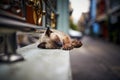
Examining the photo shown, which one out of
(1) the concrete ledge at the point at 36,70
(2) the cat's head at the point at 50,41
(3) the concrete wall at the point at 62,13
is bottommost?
(1) the concrete ledge at the point at 36,70

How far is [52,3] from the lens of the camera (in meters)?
1.48

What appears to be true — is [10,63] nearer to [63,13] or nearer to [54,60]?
[54,60]

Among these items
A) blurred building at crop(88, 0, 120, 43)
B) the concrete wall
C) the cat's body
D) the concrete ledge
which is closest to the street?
the concrete wall

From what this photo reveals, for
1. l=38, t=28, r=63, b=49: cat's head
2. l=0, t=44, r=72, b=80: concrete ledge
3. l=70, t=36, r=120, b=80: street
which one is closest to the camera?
l=0, t=44, r=72, b=80: concrete ledge

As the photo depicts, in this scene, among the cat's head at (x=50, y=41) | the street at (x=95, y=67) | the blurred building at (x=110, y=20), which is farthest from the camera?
the blurred building at (x=110, y=20)

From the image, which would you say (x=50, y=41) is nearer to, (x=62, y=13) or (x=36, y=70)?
(x=36, y=70)

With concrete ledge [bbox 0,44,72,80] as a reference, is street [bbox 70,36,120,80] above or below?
below

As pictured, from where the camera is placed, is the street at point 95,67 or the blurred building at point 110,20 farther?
the blurred building at point 110,20

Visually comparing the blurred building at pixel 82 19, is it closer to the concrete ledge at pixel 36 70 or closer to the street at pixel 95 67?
the street at pixel 95 67

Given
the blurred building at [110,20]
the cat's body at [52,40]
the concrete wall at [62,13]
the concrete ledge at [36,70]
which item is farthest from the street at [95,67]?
the blurred building at [110,20]

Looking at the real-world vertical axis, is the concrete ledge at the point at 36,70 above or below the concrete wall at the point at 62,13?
below

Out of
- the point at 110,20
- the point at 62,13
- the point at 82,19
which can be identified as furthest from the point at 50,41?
the point at 110,20

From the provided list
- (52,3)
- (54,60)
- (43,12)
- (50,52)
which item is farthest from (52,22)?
(54,60)

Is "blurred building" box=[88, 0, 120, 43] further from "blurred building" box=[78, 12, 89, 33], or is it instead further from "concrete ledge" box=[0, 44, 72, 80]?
"concrete ledge" box=[0, 44, 72, 80]
